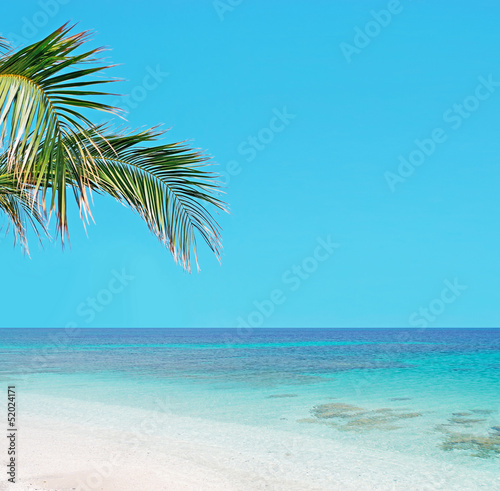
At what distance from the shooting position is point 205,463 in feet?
29.0

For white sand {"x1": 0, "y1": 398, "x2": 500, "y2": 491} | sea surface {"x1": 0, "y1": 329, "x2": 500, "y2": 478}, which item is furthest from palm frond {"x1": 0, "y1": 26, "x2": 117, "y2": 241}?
sea surface {"x1": 0, "y1": 329, "x2": 500, "y2": 478}

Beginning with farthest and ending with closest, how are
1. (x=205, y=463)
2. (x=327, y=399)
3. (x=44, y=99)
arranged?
(x=327, y=399), (x=205, y=463), (x=44, y=99)

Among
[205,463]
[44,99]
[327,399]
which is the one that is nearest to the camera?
[44,99]

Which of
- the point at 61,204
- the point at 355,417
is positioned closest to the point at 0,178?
the point at 61,204

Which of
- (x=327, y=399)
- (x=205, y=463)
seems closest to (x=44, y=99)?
(x=205, y=463)

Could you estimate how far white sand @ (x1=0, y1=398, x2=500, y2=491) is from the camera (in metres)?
7.67

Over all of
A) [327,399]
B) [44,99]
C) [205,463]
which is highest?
[44,99]

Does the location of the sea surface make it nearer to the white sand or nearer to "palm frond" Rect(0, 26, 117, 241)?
the white sand

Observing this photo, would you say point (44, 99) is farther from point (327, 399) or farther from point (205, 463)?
point (327, 399)

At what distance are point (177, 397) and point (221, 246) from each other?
13.2 metres

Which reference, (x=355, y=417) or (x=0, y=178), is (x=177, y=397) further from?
(x=0, y=178)

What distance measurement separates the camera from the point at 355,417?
13.0 metres

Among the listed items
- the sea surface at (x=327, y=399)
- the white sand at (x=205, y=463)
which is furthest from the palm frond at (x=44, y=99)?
the sea surface at (x=327, y=399)

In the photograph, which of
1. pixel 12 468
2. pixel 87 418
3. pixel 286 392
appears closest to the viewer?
pixel 12 468
